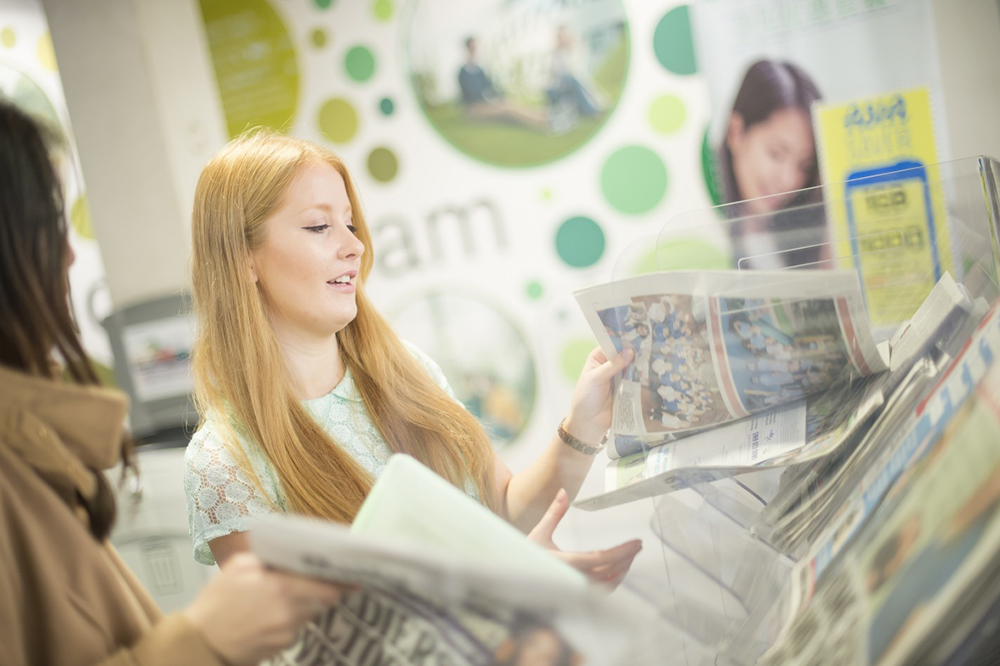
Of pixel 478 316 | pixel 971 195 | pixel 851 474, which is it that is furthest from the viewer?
pixel 478 316

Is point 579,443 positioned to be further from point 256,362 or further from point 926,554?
point 926,554

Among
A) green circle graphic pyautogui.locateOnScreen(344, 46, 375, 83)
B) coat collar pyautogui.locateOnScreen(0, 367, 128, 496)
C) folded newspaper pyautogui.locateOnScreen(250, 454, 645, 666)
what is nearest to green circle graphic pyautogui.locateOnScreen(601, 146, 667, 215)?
green circle graphic pyautogui.locateOnScreen(344, 46, 375, 83)

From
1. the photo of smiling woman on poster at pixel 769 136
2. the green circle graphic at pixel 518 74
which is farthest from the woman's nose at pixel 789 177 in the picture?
the green circle graphic at pixel 518 74

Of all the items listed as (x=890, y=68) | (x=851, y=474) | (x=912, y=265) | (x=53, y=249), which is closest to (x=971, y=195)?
(x=912, y=265)

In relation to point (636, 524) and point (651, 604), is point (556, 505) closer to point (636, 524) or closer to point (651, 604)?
point (636, 524)

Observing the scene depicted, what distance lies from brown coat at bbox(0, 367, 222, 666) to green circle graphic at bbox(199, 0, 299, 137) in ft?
9.78

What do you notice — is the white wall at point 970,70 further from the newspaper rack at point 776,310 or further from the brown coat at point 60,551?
the brown coat at point 60,551

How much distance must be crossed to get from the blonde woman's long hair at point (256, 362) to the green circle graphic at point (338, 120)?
7.19ft

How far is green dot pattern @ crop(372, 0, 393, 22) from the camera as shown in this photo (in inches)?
128

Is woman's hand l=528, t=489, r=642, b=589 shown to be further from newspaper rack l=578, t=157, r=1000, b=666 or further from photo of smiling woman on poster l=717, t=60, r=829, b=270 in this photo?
photo of smiling woman on poster l=717, t=60, r=829, b=270

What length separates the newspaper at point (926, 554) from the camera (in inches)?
20.0

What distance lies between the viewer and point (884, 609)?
59cm

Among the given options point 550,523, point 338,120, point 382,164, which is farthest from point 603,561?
point 338,120

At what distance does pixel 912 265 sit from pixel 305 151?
0.92 metres
